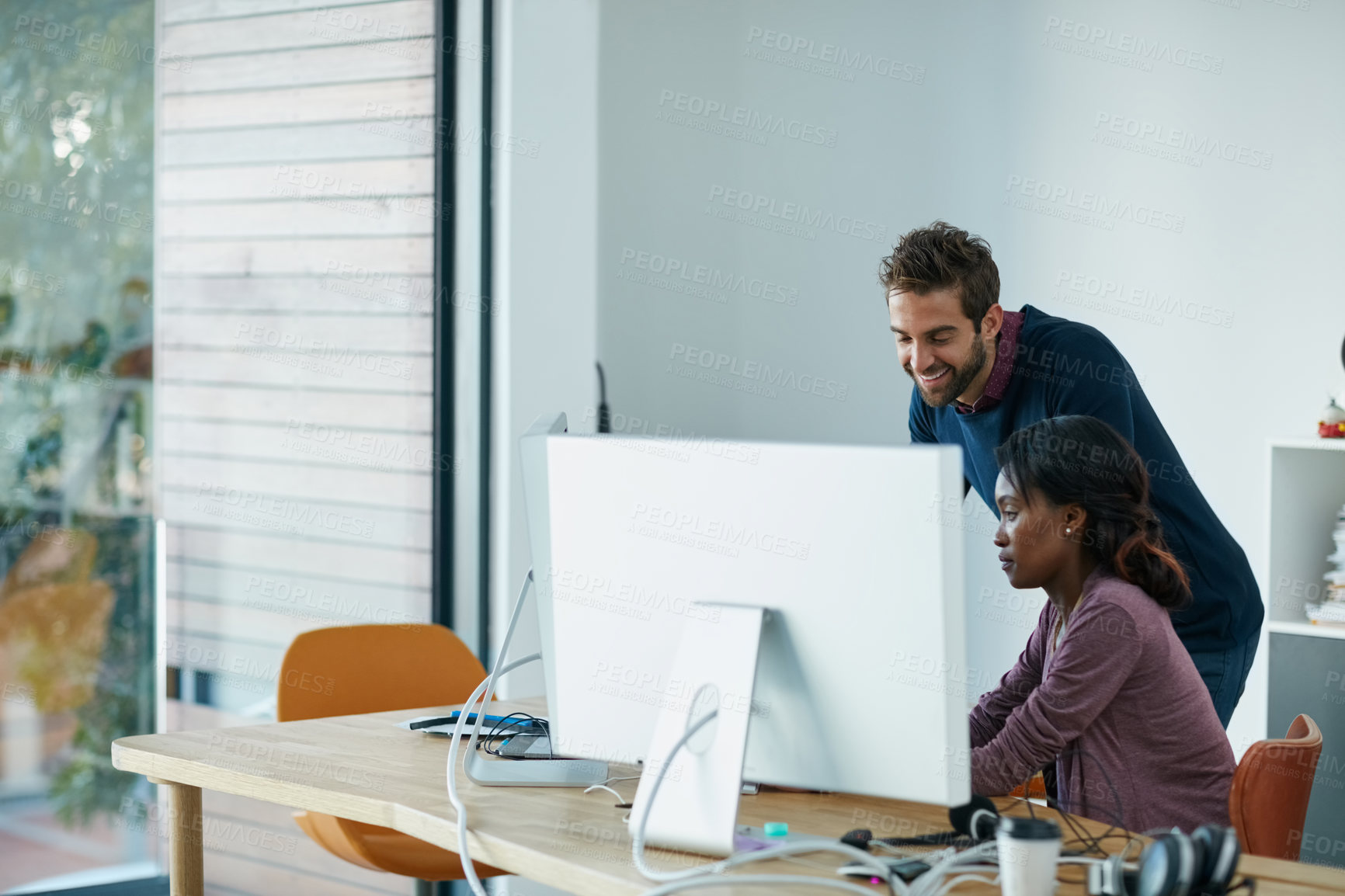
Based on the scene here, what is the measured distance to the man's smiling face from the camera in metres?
2.18

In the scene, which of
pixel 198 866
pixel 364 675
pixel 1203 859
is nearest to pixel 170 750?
pixel 198 866

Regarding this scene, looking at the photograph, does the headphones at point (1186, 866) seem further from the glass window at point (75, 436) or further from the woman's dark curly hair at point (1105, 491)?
the glass window at point (75, 436)

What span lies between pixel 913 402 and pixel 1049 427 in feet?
2.74

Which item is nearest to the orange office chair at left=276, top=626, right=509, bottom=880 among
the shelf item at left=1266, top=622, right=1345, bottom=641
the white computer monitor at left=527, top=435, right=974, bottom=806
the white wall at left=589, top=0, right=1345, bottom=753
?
the white computer monitor at left=527, top=435, right=974, bottom=806

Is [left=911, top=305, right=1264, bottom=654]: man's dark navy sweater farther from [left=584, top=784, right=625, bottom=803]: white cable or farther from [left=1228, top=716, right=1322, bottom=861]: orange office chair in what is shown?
[left=584, top=784, right=625, bottom=803]: white cable

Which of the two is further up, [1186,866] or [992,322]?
[992,322]

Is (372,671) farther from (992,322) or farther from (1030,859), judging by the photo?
(1030,859)

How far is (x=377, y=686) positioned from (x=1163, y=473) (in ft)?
5.00

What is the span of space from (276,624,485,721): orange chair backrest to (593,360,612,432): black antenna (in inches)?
40.7

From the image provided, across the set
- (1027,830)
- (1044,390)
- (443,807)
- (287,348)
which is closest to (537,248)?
(287,348)

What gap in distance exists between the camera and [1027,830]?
1.13 metres

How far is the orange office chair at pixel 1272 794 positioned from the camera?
5.03 feet

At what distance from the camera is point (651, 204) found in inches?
154

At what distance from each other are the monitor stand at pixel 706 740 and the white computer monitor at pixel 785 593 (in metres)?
0.02
